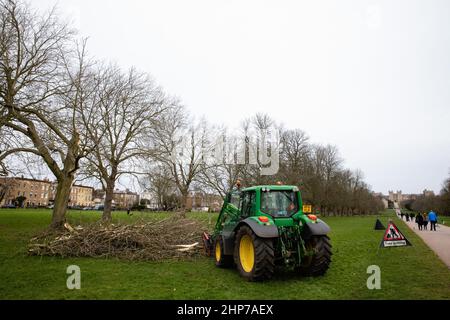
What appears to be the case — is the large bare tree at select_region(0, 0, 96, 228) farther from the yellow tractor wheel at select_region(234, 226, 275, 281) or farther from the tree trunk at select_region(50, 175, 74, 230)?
the yellow tractor wheel at select_region(234, 226, 275, 281)

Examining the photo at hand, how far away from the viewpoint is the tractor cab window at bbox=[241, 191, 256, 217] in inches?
312

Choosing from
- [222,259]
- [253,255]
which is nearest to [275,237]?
[253,255]

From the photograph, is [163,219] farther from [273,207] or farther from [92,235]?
[273,207]

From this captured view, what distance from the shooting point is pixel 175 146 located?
106 ft

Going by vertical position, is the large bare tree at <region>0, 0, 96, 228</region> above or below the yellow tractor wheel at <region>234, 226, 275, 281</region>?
above

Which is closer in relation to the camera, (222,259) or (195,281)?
(195,281)

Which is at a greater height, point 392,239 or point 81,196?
point 81,196

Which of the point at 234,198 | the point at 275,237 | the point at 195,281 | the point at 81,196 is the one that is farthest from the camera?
the point at 81,196

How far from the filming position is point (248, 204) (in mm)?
8141

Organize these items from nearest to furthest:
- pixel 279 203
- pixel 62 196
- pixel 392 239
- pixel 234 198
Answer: pixel 279 203
pixel 234 198
pixel 392 239
pixel 62 196

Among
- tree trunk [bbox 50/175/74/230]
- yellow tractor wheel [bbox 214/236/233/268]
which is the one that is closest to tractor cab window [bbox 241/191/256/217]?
yellow tractor wheel [bbox 214/236/233/268]

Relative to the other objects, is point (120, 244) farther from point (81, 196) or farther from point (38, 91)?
point (81, 196)

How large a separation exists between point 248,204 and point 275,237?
5.11 ft

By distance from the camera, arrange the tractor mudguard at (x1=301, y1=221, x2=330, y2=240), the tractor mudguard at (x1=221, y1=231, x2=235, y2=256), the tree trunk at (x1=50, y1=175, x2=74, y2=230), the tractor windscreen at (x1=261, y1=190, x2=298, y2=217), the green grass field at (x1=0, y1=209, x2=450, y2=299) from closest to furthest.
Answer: the green grass field at (x1=0, y1=209, x2=450, y2=299) → the tractor mudguard at (x1=301, y1=221, x2=330, y2=240) → the tractor windscreen at (x1=261, y1=190, x2=298, y2=217) → the tractor mudguard at (x1=221, y1=231, x2=235, y2=256) → the tree trunk at (x1=50, y1=175, x2=74, y2=230)
